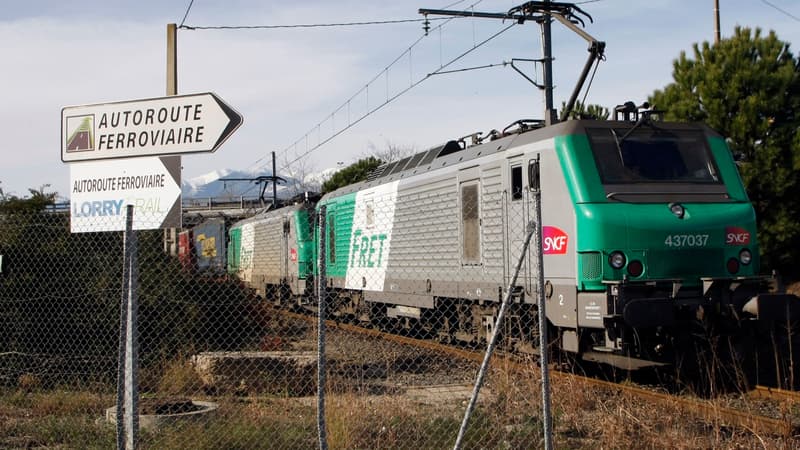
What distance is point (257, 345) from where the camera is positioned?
574 inches

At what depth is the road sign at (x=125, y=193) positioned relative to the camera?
660 centimetres

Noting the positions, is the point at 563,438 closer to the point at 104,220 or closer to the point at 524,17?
the point at 104,220

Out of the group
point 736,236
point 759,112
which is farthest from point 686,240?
point 759,112

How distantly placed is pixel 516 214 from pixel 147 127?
17.5ft

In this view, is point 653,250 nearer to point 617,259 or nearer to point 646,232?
point 646,232

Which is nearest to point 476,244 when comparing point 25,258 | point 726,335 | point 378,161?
point 726,335

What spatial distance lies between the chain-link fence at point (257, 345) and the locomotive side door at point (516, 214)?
0.04 meters

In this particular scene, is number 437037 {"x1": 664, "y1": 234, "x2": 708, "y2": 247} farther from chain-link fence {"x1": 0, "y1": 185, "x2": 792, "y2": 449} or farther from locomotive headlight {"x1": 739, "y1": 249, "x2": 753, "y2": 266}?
chain-link fence {"x1": 0, "y1": 185, "x2": 792, "y2": 449}

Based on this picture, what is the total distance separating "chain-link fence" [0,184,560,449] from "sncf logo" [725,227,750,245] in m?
2.26

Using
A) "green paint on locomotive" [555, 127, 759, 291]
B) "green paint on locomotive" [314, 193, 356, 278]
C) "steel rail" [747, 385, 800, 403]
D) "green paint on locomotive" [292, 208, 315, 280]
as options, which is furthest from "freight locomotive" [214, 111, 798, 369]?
"green paint on locomotive" [292, 208, 315, 280]

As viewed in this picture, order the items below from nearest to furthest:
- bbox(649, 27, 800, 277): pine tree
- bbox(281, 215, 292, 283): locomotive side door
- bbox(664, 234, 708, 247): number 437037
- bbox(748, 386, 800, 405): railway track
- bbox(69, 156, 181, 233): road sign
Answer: bbox(69, 156, 181, 233): road sign < bbox(748, 386, 800, 405): railway track < bbox(664, 234, 708, 247): number 437037 < bbox(649, 27, 800, 277): pine tree < bbox(281, 215, 292, 283): locomotive side door

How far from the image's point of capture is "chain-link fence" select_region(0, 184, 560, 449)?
763 centimetres

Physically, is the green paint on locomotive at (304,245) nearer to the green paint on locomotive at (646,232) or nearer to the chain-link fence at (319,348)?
the chain-link fence at (319,348)

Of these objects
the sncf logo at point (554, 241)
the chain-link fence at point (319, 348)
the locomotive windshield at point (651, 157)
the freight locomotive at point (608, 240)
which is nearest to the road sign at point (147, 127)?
the chain-link fence at point (319, 348)
